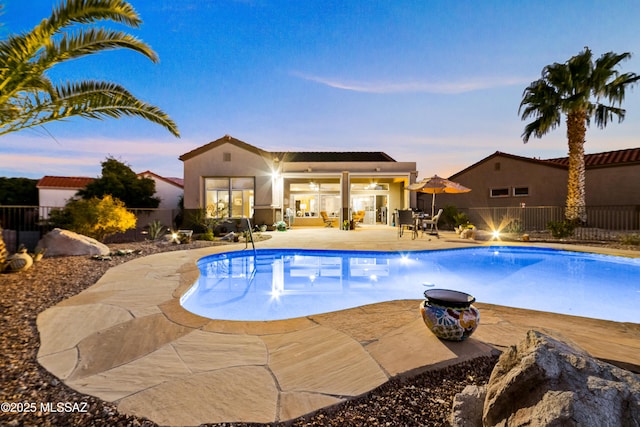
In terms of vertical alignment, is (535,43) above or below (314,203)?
above

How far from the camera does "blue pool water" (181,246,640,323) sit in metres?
4.82

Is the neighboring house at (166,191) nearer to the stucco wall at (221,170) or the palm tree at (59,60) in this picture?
the stucco wall at (221,170)

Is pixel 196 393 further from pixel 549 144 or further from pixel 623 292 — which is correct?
pixel 549 144

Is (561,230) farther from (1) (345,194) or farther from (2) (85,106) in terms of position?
(2) (85,106)

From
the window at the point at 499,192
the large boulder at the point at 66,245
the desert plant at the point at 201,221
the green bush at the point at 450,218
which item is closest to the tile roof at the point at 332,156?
the desert plant at the point at 201,221

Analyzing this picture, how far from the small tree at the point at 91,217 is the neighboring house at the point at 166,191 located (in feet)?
46.2

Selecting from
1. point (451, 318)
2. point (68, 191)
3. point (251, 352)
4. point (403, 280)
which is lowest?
point (403, 280)

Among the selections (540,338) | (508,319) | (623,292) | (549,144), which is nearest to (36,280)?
(540,338)

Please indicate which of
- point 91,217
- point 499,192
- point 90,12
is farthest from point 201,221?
point 499,192

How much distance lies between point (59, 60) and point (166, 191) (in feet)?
65.8

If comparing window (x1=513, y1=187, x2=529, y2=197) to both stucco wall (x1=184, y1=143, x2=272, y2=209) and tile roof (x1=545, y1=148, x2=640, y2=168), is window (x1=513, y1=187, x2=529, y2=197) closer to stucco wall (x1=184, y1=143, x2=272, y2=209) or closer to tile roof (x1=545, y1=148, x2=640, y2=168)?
tile roof (x1=545, y1=148, x2=640, y2=168)

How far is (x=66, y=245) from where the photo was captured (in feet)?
23.7

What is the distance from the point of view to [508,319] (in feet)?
10.6

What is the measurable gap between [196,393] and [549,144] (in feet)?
95.0
